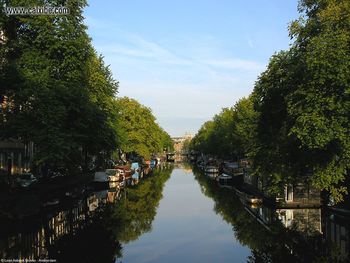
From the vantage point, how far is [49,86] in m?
45.6

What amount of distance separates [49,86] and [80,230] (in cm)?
1599

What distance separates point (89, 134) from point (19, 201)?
14.2 meters

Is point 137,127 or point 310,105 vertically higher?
point 137,127

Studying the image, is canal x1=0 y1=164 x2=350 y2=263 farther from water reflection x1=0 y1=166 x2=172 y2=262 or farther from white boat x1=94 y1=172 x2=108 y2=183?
white boat x1=94 y1=172 x2=108 y2=183

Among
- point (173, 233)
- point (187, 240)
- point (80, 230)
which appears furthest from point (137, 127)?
point (187, 240)

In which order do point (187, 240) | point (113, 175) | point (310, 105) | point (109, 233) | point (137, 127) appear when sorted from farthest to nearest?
point (137, 127) < point (113, 175) < point (109, 233) < point (187, 240) < point (310, 105)

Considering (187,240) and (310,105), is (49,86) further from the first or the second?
(310,105)

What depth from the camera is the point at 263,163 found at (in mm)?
42625

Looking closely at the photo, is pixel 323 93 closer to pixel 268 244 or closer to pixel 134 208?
pixel 268 244

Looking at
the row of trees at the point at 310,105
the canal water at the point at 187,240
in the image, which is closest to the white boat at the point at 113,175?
the canal water at the point at 187,240

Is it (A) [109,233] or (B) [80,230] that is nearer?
(A) [109,233]

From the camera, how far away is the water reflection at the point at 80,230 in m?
27.6

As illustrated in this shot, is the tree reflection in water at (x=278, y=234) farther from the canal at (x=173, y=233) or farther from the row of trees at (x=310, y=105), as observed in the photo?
the row of trees at (x=310, y=105)

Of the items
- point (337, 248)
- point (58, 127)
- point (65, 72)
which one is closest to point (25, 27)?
point (65, 72)
